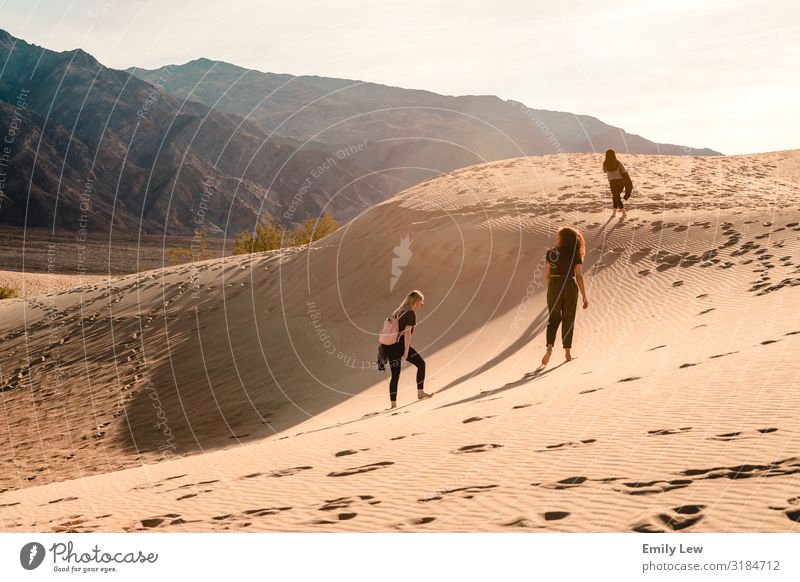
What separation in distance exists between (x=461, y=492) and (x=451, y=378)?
7.93 metres

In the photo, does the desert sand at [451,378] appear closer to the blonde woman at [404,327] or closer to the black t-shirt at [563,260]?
the blonde woman at [404,327]

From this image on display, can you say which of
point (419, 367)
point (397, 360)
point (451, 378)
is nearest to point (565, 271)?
point (419, 367)

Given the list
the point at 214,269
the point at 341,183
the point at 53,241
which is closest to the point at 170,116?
the point at 341,183

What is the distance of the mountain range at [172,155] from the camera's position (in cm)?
10356

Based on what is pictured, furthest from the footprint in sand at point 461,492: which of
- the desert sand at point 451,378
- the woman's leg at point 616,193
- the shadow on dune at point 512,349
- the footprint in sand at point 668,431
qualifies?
the woman's leg at point 616,193

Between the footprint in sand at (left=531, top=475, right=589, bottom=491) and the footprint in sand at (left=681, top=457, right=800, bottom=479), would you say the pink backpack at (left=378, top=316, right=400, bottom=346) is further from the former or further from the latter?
the footprint in sand at (left=681, top=457, right=800, bottom=479)

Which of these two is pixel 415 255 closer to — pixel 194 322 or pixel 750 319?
pixel 194 322

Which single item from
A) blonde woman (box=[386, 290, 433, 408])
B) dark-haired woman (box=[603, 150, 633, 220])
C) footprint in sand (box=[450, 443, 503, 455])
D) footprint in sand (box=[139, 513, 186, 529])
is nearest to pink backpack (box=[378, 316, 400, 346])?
blonde woman (box=[386, 290, 433, 408])

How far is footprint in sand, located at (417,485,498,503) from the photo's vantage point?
7191mm

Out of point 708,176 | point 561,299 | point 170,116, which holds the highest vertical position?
point 170,116

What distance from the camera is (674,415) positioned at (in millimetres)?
8641

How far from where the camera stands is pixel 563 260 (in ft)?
42.7

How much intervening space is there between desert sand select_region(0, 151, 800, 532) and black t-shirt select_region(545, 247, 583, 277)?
1.47 meters
